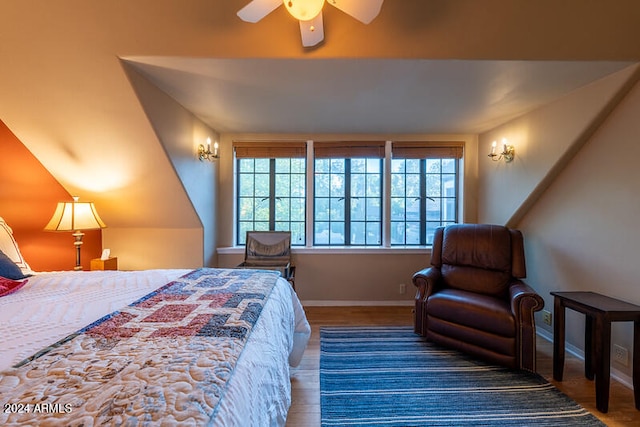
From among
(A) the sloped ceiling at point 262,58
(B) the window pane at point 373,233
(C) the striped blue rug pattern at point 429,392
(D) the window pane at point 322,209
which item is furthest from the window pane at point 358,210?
Result: (C) the striped blue rug pattern at point 429,392

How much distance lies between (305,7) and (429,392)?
241 centimetres

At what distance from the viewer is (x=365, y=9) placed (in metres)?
1.37

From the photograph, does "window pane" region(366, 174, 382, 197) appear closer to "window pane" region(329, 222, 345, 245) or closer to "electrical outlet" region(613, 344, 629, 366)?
"window pane" region(329, 222, 345, 245)

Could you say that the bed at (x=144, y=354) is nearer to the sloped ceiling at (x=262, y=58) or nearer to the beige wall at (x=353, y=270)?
the sloped ceiling at (x=262, y=58)

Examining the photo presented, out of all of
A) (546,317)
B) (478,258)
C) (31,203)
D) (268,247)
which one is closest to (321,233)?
(268,247)

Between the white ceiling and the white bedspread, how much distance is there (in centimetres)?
143

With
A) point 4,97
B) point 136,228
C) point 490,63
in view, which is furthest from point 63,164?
point 490,63

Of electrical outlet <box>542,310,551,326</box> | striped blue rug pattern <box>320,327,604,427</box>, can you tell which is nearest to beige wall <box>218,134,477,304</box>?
striped blue rug pattern <box>320,327,604,427</box>

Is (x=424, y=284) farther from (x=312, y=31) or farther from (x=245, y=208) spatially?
(x=245, y=208)

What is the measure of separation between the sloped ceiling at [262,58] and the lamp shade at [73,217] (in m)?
0.40

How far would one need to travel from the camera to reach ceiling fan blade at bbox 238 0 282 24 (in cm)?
138

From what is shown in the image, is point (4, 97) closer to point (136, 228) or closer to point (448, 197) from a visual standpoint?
point (136, 228)

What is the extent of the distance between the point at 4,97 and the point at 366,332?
351 cm

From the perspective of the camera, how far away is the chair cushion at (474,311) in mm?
2174
